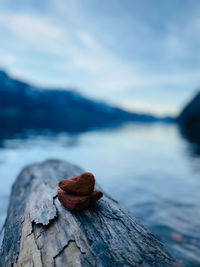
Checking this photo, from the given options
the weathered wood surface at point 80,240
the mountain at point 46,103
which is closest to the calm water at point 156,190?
the weathered wood surface at point 80,240

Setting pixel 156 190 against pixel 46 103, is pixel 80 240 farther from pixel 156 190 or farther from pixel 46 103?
pixel 46 103

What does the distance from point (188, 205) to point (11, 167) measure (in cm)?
1088

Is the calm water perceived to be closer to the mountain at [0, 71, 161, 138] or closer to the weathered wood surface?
the weathered wood surface

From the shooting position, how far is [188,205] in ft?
25.0

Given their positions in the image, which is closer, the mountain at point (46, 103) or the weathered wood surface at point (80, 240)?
the weathered wood surface at point (80, 240)

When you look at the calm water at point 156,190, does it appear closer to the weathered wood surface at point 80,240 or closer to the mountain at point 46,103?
the weathered wood surface at point 80,240

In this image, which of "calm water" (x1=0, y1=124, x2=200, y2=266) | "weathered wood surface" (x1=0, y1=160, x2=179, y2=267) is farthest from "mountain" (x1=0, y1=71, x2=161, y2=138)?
"weathered wood surface" (x1=0, y1=160, x2=179, y2=267)

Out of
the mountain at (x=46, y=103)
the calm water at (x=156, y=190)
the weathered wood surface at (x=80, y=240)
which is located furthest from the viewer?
the mountain at (x=46, y=103)

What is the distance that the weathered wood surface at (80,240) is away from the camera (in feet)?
8.23

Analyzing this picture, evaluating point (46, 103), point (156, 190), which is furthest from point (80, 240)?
point (46, 103)

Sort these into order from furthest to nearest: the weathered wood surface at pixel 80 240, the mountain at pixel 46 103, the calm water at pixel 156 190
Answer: the mountain at pixel 46 103 → the calm water at pixel 156 190 → the weathered wood surface at pixel 80 240

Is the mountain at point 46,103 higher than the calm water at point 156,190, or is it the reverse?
the mountain at point 46,103

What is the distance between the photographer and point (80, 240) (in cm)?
274

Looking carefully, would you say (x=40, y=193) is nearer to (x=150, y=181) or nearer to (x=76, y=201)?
(x=76, y=201)
